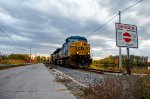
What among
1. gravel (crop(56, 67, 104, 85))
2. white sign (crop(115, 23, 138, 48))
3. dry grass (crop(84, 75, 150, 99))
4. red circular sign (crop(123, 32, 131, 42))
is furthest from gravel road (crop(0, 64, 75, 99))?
red circular sign (crop(123, 32, 131, 42))

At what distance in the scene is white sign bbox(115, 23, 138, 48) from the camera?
13.9 metres

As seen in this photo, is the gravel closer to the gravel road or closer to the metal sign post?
the gravel road

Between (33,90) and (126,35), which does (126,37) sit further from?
(33,90)

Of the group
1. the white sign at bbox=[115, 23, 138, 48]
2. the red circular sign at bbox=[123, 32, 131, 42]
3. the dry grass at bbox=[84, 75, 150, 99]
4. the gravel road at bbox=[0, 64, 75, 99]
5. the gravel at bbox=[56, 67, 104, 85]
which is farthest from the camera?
the red circular sign at bbox=[123, 32, 131, 42]

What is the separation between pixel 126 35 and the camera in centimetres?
1419

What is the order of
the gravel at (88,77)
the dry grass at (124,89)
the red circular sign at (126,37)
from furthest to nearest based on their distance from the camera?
the red circular sign at (126,37) < the gravel at (88,77) < the dry grass at (124,89)

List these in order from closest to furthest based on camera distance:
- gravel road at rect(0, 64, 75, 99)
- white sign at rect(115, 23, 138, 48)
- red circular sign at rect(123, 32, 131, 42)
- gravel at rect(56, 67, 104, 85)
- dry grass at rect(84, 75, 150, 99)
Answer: dry grass at rect(84, 75, 150, 99), gravel road at rect(0, 64, 75, 99), gravel at rect(56, 67, 104, 85), white sign at rect(115, 23, 138, 48), red circular sign at rect(123, 32, 131, 42)

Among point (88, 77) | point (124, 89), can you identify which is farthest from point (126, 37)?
point (124, 89)

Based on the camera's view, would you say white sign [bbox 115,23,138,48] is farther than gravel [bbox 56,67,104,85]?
Yes

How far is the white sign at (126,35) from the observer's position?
13.9 meters

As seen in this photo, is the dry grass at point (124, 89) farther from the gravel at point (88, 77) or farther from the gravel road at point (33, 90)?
the gravel road at point (33, 90)

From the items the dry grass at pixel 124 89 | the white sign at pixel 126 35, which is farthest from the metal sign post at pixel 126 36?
the dry grass at pixel 124 89

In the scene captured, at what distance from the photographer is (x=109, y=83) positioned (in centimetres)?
627

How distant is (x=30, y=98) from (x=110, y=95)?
3363 millimetres
